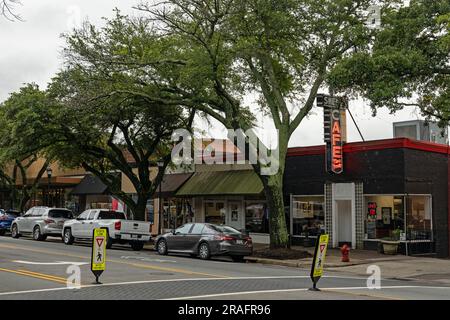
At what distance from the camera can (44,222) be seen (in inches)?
1250

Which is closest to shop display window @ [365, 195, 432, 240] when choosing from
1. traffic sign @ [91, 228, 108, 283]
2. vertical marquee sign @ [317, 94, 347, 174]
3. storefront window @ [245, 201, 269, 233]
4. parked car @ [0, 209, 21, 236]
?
vertical marquee sign @ [317, 94, 347, 174]

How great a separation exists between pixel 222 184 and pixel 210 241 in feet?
32.2

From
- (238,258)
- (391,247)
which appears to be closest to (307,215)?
(391,247)

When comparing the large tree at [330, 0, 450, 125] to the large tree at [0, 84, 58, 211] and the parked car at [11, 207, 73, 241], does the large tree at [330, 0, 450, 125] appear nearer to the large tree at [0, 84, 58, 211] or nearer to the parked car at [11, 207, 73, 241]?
the large tree at [0, 84, 58, 211]

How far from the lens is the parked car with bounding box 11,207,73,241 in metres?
31.6

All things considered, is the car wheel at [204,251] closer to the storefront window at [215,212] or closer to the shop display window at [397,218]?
the shop display window at [397,218]

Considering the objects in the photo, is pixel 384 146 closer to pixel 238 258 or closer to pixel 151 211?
pixel 238 258

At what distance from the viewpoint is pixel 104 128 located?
1184 inches

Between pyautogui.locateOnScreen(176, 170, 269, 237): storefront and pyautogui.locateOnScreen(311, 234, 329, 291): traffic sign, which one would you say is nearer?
pyautogui.locateOnScreen(311, 234, 329, 291): traffic sign

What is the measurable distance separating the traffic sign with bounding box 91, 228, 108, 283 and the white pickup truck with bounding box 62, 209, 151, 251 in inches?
513

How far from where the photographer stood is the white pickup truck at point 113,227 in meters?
26.4
